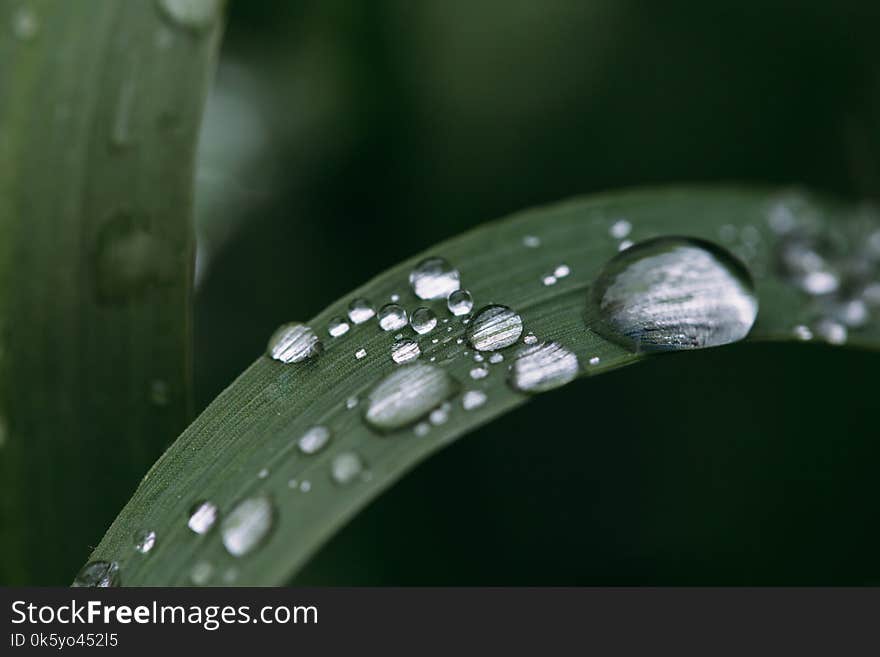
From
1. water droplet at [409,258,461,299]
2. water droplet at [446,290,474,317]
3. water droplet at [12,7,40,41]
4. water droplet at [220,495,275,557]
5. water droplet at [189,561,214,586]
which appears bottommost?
water droplet at [189,561,214,586]

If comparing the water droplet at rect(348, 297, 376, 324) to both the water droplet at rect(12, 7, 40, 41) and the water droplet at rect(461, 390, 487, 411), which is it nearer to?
the water droplet at rect(461, 390, 487, 411)

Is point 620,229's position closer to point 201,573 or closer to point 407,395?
point 407,395

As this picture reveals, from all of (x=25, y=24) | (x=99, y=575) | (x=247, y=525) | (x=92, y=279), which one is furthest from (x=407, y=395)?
(x=25, y=24)

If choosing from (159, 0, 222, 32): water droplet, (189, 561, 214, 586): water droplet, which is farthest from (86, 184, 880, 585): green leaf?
(159, 0, 222, 32): water droplet

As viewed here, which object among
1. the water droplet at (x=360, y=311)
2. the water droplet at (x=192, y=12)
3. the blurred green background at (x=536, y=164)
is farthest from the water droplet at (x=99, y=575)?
the blurred green background at (x=536, y=164)

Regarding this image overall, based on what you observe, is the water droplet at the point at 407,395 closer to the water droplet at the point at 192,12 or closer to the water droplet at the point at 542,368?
the water droplet at the point at 542,368

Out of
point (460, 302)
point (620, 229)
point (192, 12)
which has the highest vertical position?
point (192, 12)
